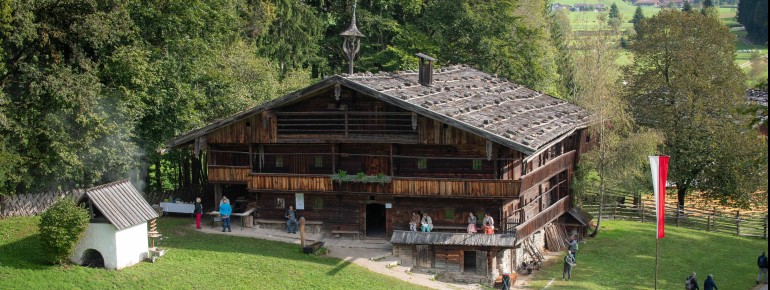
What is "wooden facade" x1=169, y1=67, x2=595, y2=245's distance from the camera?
3859cm

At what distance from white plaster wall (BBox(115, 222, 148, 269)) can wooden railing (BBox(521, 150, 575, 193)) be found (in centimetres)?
1440

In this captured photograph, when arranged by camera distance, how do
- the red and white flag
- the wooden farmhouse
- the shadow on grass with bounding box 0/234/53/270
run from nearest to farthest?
the shadow on grass with bounding box 0/234/53/270, the red and white flag, the wooden farmhouse

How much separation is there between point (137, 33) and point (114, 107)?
3899 millimetres

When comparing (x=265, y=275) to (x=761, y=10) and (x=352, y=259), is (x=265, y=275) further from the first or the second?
(x=761, y=10)

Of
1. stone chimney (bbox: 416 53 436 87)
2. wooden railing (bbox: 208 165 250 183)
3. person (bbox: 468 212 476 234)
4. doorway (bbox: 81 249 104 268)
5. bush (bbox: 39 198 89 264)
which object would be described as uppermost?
stone chimney (bbox: 416 53 436 87)

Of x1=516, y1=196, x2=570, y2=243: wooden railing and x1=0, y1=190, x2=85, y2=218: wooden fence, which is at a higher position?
Answer: x1=0, y1=190, x2=85, y2=218: wooden fence

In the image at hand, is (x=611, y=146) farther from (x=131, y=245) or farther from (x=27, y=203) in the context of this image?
(x=27, y=203)

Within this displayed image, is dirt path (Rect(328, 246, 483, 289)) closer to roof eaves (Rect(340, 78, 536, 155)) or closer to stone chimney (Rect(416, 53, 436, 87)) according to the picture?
roof eaves (Rect(340, 78, 536, 155))

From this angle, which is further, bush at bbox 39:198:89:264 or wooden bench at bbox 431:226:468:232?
wooden bench at bbox 431:226:468:232

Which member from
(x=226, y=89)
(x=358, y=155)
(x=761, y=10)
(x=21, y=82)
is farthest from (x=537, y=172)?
(x=761, y=10)

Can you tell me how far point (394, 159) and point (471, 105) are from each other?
3921 millimetres

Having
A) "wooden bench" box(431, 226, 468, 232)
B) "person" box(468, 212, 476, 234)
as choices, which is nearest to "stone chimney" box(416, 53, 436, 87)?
"wooden bench" box(431, 226, 468, 232)

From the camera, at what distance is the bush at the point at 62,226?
1297 inches

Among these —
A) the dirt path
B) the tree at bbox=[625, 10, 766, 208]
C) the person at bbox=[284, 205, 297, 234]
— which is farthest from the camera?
the tree at bbox=[625, 10, 766, 208]
